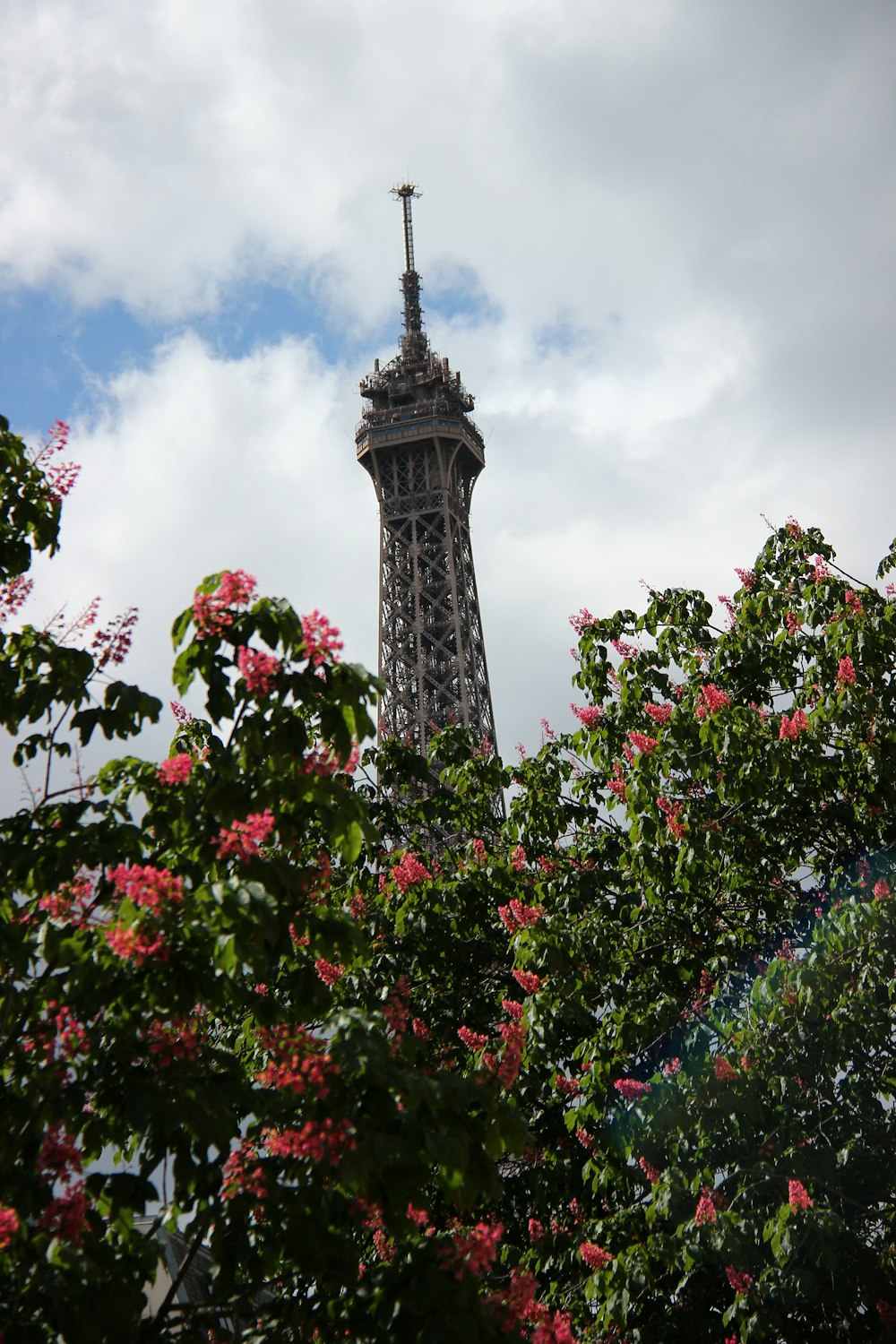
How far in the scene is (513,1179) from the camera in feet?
38.2

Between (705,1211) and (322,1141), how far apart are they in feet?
17.0

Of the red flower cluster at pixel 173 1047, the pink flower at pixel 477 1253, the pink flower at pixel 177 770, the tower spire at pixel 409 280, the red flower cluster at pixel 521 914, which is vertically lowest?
the pink flower at pixel 477 1253

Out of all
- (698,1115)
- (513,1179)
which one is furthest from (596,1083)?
(513,1179)

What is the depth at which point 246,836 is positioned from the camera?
17.7ft

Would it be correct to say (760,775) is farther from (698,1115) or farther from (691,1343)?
(691,1343)

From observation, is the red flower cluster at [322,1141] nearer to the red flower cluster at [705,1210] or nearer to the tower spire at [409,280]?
the red flower cluster at [705,1210]

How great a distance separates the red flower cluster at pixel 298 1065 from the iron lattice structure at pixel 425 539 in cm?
5427

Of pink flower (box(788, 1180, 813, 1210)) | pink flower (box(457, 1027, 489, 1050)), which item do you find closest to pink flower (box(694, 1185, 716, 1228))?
pink flower (box(788, 1180, 813, 1210))

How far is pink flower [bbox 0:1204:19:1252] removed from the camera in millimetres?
4629

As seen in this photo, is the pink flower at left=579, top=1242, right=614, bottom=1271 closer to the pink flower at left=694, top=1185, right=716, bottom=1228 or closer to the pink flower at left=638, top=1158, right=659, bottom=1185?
the pink flower at left=638, top=1158, right=659, bottom=1185

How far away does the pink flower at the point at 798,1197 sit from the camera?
852 centimetres

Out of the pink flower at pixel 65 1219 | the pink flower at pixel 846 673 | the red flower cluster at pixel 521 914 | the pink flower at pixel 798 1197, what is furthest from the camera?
the red flower cluster at pixel 521 914

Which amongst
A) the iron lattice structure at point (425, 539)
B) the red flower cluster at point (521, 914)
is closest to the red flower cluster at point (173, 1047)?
the red flower cluster at point (521, 914)

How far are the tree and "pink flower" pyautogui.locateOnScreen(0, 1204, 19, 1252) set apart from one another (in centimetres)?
1
